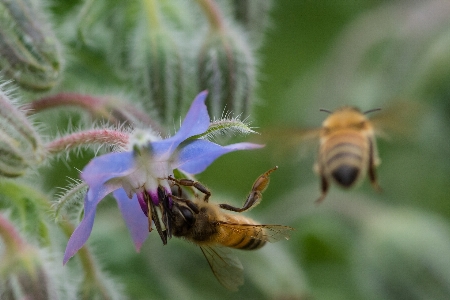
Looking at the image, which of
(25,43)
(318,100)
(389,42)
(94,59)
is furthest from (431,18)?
(25,43)

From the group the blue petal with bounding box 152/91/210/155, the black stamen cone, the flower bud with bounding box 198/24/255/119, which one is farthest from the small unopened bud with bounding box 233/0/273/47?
the blue petal with bounding box 152/91/210/155

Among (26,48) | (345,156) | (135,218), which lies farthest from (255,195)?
(26,48)

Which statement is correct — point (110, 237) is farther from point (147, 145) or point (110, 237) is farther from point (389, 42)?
point (389, 42)

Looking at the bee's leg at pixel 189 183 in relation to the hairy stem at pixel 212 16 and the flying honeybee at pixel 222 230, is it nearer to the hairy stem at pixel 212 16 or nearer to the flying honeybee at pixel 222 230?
the flying honeybee at pixel 222 230

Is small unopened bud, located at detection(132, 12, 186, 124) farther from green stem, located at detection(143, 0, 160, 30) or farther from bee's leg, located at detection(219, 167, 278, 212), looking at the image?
bee's leg, located at detection(219, 167, 278, 212)

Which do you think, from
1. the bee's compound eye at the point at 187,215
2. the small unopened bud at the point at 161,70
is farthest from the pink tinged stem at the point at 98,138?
the small unopened bud at the point at 161,70

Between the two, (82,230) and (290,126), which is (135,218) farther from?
(290,126)
